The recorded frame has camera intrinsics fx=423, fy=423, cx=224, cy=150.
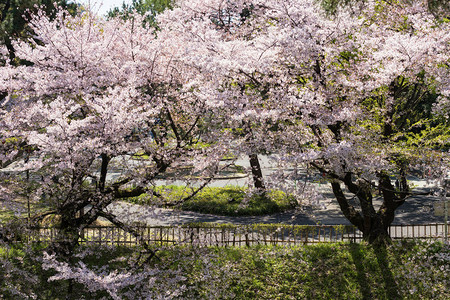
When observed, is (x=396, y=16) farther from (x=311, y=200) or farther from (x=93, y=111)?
(x=93, y=111)

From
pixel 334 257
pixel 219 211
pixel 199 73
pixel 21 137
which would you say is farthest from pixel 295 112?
pixel 219 211

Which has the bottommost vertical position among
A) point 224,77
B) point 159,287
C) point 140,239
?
point 159,287

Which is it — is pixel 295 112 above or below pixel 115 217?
above

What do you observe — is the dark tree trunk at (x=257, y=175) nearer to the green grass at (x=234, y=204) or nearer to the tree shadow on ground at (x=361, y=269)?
the green grass at (x=234, y=204)

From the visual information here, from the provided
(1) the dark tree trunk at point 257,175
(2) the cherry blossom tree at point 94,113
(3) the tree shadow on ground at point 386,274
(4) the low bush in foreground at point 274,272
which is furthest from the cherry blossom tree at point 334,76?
(4) the low bush in foreground at point 274,272

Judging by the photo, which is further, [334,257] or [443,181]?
[334,257]

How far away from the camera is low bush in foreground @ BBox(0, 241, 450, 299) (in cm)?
994

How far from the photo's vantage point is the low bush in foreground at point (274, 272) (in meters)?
9.94

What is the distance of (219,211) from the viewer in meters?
18.7

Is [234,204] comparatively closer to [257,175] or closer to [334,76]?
[257,175]

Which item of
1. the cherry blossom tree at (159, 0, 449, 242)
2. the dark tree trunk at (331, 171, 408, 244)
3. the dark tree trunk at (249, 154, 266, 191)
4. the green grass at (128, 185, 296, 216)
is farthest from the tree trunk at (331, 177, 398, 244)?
the green grass at (128, 185, 296, 216)

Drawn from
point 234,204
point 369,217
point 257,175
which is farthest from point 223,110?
point 234,204

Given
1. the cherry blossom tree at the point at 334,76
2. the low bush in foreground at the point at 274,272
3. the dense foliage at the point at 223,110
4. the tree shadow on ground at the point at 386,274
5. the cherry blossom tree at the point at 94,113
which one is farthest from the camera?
the tree shadow on ground at the point at 386,274

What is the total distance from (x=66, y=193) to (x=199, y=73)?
4867mm
